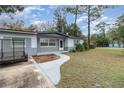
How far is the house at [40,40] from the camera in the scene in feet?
38.3

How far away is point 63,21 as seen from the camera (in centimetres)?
1705

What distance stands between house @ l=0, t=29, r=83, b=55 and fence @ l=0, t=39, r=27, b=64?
0.23ft

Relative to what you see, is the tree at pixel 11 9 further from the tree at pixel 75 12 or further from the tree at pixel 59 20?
the tree at pixel 75 12

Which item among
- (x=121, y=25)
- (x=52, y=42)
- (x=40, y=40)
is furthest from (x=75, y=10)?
(x=121, y=25)

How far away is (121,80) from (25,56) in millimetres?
6168

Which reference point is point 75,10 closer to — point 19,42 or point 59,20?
point 59,20

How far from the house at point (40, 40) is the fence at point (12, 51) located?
0.23 feet

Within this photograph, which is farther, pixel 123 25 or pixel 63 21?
pixel 63 21

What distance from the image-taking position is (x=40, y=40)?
15609mm

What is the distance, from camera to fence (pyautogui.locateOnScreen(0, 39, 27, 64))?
363 inches

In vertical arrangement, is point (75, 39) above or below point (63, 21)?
below
